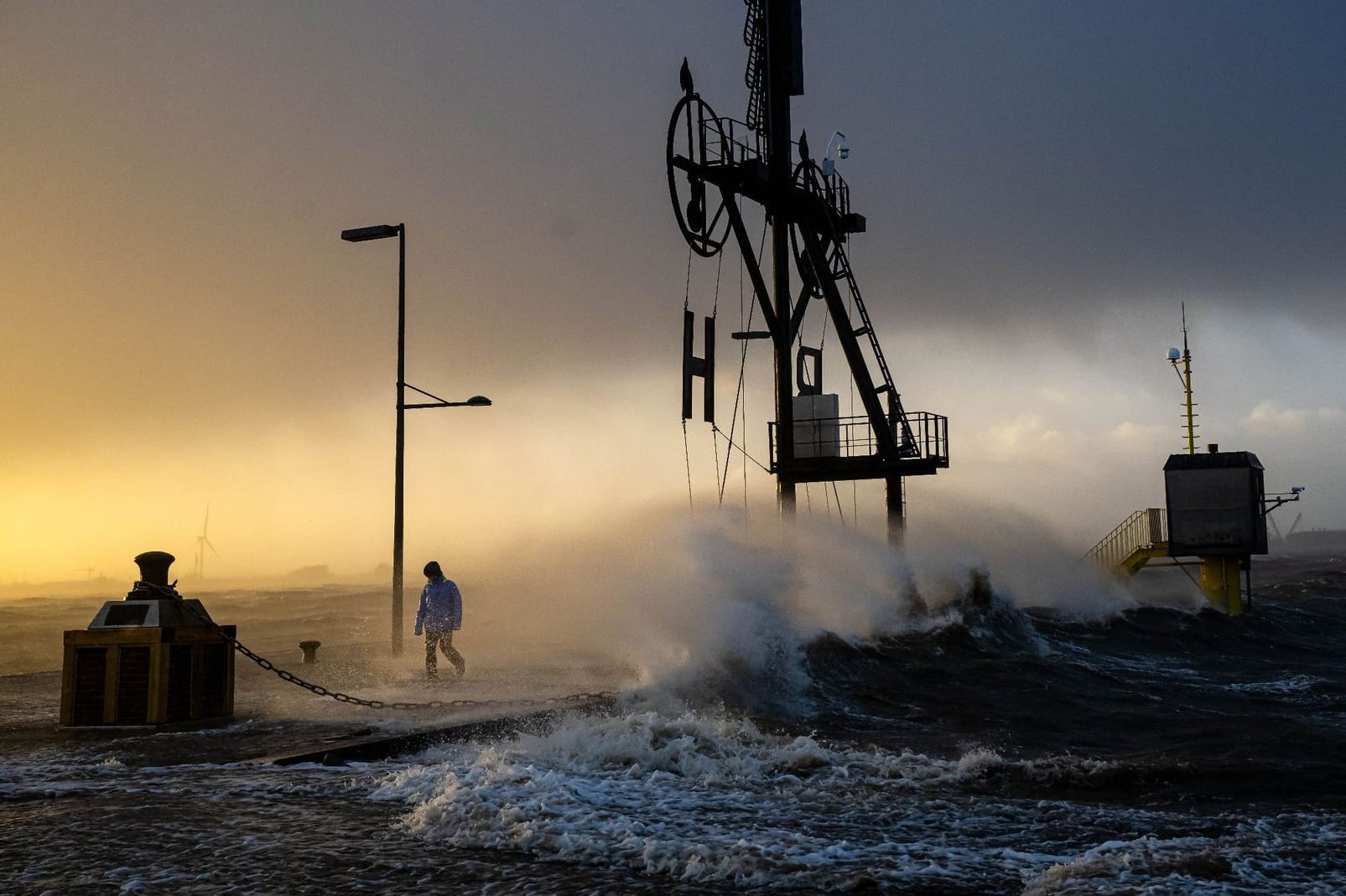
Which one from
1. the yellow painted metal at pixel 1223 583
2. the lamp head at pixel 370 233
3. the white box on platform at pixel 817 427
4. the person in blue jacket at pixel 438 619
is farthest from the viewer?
the yellow painted metal at pixel 1223 583

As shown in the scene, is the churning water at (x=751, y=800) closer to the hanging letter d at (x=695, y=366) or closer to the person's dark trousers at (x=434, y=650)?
the person's dark trousers at (x=434, y=650)

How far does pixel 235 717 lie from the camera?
12305mm

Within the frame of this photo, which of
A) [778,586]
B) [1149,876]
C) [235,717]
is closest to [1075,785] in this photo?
[1149,876]

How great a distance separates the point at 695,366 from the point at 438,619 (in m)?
8.19

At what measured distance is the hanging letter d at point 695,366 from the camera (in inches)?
853

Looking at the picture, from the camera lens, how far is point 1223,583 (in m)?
35.2

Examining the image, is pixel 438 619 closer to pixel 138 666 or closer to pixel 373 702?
pixel 373 702

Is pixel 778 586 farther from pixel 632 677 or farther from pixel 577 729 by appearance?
pixel 577 729

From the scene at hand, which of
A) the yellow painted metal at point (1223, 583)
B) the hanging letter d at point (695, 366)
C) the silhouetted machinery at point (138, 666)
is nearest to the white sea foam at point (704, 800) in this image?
the silhouetted machinery at point (138, 666)

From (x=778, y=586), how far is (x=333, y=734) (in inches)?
396

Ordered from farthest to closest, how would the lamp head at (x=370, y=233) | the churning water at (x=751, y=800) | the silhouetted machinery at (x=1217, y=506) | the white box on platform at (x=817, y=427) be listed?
the silhouetted machinery at (x=1217, y=506)
the white box on platform at (x=817, y=427)
the lamp head at (x=370, y=233)
the churning water at (x=751, y=800)

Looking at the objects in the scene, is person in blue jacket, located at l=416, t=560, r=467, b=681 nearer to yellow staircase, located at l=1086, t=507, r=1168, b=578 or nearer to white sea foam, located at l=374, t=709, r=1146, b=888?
white sea foam, located at l=374, t=709, r=1146, b=888

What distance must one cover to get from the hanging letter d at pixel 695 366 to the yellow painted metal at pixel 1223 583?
22188 mm

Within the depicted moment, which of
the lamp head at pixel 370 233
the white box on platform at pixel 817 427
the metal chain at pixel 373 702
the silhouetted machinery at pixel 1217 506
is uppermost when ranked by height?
the lamp head at pixel 370 233
